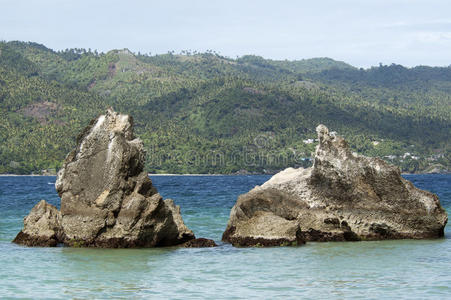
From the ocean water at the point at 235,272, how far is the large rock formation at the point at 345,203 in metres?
0.94

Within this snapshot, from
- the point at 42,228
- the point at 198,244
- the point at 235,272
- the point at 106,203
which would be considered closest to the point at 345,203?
the point at 198,244

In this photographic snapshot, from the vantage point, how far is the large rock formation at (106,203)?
21.4 meters

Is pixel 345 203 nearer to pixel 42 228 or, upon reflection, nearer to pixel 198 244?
pixel 198 244

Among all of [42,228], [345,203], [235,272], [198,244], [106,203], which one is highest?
[106,203]

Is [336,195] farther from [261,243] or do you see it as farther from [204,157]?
[204,157]

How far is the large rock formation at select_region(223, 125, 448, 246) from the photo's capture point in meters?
23.5

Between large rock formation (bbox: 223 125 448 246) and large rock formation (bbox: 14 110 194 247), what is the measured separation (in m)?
3.32

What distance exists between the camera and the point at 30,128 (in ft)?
649

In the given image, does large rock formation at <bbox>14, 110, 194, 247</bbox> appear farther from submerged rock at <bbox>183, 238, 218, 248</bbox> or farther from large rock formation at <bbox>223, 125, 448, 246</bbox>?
large rock formation at <bbox>223, 125, 448, 246</bbox>

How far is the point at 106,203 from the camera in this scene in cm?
2164

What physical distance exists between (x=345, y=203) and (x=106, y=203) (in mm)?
8640

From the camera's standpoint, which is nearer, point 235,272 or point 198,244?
point 235,272

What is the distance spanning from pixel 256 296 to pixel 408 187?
1157cm

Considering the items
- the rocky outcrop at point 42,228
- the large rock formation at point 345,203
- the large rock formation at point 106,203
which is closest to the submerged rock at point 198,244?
the large rock formation at point 106,203
